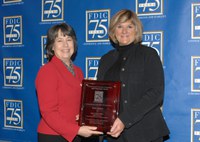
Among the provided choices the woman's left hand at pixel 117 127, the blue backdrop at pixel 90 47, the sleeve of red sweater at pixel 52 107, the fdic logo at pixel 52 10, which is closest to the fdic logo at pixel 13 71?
the blue backdrop at pixel 90 47

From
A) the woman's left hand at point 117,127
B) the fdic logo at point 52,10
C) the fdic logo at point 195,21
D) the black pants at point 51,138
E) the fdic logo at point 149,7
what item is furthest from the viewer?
the fdic logo at point 52,10

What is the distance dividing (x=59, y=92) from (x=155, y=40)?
2.78ft

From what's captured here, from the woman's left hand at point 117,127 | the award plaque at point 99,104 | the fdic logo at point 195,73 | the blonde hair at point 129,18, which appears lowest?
the woman's left hand at point 117,127

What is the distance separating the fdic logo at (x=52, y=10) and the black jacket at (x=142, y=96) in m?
1.00

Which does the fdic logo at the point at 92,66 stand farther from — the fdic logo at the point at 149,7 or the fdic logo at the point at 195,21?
the fdic logo at the point at 195,21

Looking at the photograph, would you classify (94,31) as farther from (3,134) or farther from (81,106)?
(3,134)

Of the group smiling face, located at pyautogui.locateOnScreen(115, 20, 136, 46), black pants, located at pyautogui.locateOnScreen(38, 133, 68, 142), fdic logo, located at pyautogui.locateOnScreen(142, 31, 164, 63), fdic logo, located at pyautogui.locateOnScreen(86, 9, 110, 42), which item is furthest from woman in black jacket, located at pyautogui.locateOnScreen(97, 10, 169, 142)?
fdic logo, located at pyautogui.locateOnScreen(86, 9, 110, 42)

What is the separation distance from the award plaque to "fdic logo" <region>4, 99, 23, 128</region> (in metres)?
1.18

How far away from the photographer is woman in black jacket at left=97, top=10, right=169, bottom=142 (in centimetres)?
144

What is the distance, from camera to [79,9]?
2256 millimetres

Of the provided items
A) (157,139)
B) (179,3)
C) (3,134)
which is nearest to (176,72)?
(179,3)

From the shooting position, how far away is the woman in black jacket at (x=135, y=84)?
4.74 ft

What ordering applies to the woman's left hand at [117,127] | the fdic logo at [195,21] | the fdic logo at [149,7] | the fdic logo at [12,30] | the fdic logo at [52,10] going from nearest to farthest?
the woman's left hand at [117,127], the fdic logo at [195,21], the fdic logo at [149,7], the fdic logo at [52,10], the fdic logo at [12,30]

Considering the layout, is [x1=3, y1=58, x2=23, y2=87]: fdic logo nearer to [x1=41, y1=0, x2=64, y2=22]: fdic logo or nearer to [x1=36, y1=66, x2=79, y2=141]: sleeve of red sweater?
[x1=41, y1=0, x2=64, y2=22]: fdic logo
